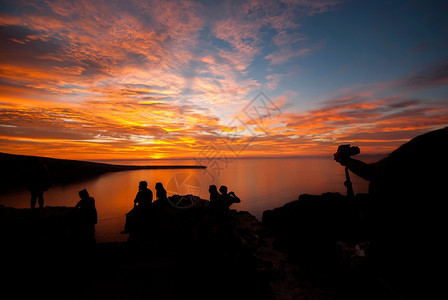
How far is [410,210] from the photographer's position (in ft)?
5.48

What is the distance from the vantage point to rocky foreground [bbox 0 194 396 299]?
6797 mm

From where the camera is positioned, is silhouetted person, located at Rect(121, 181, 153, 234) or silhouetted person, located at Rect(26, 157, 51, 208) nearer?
silhouetted person, located at Rect(121, 181, 153, 234)

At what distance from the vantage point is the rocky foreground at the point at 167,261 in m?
6.80

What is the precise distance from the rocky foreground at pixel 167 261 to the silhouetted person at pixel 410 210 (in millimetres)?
3066

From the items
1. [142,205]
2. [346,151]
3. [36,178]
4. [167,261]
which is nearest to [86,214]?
[142,205]

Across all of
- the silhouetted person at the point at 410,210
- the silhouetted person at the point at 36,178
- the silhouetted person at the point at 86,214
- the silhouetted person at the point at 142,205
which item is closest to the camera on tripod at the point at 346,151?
the silhouetted person at the point at 410,210

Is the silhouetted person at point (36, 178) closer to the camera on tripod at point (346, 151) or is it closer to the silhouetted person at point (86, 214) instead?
the silhouetted person at point (86, 214)

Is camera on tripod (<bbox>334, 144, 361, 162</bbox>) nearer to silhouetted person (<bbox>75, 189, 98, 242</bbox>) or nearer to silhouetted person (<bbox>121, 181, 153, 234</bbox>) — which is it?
silhouetted person (<bbox>121, 181, 153, 234</bbox>)

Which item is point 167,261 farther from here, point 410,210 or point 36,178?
point 36,178

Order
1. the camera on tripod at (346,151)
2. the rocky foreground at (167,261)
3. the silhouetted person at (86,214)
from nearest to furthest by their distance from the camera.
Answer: the camera on tripod at (346,151) → the rocky foreground at (167,261) → the silhouetted person at (86,214)

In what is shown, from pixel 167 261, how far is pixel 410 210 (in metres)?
10.2

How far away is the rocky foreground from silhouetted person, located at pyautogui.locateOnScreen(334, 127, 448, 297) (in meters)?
3.07

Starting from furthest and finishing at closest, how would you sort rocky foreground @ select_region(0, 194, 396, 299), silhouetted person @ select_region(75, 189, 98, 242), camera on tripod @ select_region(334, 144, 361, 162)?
1. silhouetted person @ select_region(75, 189, 98, 242)
2. rocky foreground @ select_region(0, 194, 396, 299)
3. camera on tripod @ select_region(334, 144, 361, 162)

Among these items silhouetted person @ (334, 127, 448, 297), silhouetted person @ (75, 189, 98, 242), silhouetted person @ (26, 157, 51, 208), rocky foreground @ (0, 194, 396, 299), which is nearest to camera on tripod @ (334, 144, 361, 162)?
silhouetted person @ (334, 127, 448, 297)
